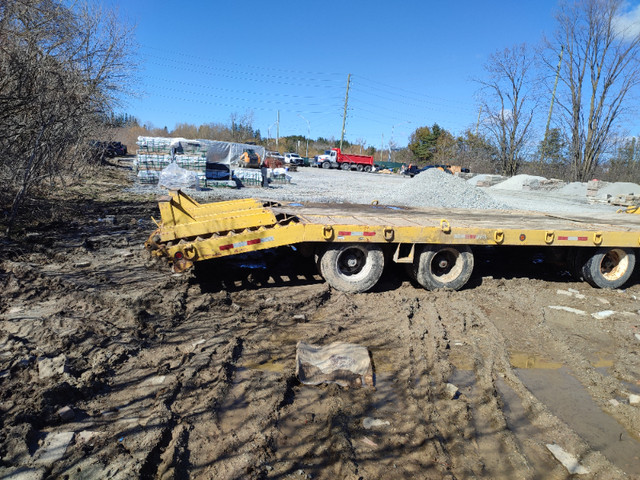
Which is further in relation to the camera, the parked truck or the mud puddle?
the parked truck

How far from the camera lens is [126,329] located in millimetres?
4242

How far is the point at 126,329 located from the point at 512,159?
3355 cm

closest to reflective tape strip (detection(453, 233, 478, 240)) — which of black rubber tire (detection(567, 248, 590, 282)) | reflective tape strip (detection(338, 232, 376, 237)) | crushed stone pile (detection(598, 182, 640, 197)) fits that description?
reflective tape strip (detection(338, 232, 376, 237))

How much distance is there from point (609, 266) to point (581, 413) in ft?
14.1

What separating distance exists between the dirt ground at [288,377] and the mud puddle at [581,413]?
0.02 m

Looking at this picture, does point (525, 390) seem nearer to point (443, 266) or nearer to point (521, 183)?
point (443, 266)

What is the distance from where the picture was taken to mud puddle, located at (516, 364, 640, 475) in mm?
3062

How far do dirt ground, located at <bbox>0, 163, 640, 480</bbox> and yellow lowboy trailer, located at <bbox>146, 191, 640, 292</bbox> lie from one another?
353mm

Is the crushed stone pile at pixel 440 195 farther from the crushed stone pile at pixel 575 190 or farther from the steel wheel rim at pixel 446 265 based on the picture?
the crushed stone pile at pixel 575 190

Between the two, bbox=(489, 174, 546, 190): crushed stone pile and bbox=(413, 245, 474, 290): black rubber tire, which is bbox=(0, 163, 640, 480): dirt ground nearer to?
bbox=(413, 245, 474, 290): black rubber tire

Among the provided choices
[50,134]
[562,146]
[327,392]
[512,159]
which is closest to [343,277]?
[327,392]

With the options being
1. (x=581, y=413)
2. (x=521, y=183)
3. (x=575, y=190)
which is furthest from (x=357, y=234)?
(x=521, y=183)

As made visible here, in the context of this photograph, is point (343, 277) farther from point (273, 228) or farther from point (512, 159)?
point (512, 159)

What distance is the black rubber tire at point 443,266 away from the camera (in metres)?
5.79
